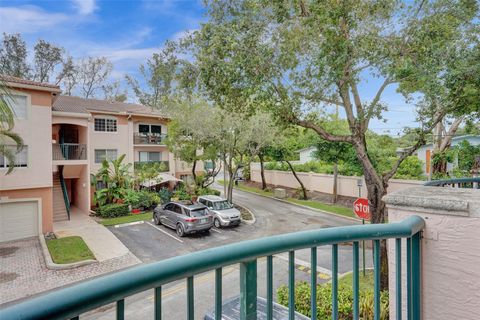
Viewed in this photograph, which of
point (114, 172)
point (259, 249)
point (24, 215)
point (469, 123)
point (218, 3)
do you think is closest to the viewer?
point (259, 249)

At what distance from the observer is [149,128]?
83.5ft

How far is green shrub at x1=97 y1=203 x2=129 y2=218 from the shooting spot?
18812 millimetres

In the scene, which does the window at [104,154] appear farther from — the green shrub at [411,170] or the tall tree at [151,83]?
the green shrub at [411,170]

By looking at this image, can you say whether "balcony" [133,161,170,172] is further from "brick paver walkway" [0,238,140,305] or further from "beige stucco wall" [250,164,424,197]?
"beige stucco wall" [250,164,424,197]

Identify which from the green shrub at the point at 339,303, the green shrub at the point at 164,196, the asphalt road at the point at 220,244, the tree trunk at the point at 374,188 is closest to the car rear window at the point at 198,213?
the asphalt road at the point at 220,244

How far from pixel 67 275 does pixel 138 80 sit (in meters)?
28.1

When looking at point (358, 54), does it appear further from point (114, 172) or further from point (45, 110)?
point (114, 172)

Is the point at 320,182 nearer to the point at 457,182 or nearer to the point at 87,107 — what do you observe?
the point at 87,107

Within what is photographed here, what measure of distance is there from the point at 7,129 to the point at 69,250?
6189 millimetres

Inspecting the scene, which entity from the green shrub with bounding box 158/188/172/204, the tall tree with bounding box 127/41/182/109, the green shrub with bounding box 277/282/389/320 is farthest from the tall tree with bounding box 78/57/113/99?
the green shrub with bounding box 277/282/389/320

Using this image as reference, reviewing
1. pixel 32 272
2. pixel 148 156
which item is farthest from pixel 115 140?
pixel 32 272

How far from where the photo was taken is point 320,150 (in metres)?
20.2

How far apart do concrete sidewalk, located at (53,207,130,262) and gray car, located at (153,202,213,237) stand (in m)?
2.81

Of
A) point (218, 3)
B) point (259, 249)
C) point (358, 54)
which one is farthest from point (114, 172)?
point (259, 249)
